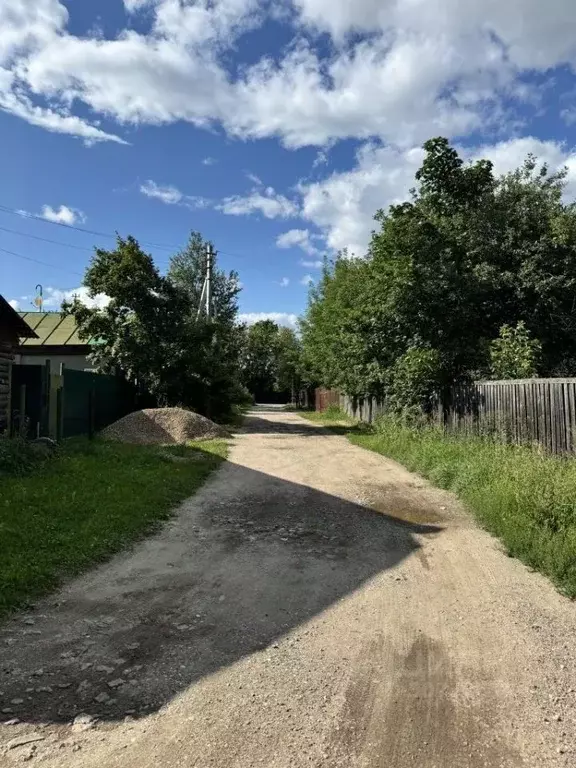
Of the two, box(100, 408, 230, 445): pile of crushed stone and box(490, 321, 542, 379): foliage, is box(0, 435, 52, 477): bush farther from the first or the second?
box(490, 321, 542, 379): foliage

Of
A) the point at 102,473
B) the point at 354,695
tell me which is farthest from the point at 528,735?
the point at 102,473

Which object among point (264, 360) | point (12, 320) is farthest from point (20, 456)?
point (264, 360)

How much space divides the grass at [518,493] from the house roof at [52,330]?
18771 millimetres

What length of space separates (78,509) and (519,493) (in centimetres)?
540

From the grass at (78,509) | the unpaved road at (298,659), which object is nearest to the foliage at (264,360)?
the grass at (78,509)

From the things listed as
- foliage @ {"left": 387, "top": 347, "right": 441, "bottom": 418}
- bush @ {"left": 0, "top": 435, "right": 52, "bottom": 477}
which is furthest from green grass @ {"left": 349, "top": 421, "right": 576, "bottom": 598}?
bush @ {"left": 0, "top": 435, "right": 52, "bottom": 477}

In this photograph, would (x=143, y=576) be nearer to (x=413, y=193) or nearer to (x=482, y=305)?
(x=482, y=305)

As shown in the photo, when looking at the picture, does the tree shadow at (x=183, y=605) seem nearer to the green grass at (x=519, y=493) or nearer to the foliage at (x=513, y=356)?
the green grass at (x=519, y=493)

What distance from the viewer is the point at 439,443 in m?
12.5

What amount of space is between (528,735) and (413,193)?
17665 millimetres

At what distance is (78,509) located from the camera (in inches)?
281

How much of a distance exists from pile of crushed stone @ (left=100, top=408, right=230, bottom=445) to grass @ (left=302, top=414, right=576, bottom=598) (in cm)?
757

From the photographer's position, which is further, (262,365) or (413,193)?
(262,365)

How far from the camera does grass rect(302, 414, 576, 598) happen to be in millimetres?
5465
